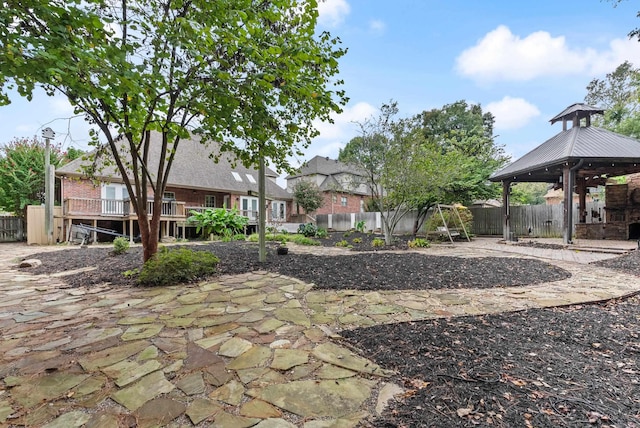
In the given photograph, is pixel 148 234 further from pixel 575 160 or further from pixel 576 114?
pixel 576 114

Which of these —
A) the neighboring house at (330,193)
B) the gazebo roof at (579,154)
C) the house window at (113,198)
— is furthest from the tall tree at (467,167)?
the house window at (113,198)

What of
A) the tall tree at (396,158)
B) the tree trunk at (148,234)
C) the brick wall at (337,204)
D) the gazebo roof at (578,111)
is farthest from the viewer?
the brick wall at (337,204)

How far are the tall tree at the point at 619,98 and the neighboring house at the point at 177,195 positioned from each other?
1995 centimetres

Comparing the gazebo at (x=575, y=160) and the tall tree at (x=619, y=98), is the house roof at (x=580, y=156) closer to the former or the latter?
the gazebo at (x=575, y=160)

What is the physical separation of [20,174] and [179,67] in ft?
45.9

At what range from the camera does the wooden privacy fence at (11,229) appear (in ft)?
41.5

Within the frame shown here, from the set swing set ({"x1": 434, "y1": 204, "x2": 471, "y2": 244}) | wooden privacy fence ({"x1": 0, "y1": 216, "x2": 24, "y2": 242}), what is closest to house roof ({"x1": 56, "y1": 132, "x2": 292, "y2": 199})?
wooden privacy fence ({"x1": 0, "y1": 216, "x2": 24, "y2": 242})

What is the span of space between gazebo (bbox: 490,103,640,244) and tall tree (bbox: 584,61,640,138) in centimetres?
844

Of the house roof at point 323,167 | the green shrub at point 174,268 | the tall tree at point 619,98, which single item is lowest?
the green shrub at point 174,268

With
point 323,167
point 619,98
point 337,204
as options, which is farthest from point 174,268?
point 619,98

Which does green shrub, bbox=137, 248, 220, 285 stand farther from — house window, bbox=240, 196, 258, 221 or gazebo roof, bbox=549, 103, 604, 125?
house window, bbox=240, 196, 258, 221

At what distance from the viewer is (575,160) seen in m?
8.02

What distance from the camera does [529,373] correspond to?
5.90 ft

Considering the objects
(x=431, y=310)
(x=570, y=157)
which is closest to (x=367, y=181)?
(x=570, y=157)
